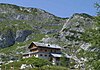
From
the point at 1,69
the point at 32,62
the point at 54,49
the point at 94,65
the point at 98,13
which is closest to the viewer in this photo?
the point at 94,65

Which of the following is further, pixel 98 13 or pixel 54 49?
pixel 54 49

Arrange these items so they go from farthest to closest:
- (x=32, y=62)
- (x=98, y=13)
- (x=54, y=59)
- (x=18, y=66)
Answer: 1. (x=54, y=59)
2. (x=32, y=62)
3. (x=18, y=66)
4. (x=98, y=13)

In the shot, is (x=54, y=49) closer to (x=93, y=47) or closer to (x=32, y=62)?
(x=32, y=62)

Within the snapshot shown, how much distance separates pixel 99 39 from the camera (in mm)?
22688

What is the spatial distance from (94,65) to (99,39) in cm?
206

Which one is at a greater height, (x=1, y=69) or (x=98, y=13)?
(x=98, y=13)

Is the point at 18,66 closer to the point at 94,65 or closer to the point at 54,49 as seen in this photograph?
the point at 54,49

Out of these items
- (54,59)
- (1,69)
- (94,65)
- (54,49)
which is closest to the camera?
(94,65)

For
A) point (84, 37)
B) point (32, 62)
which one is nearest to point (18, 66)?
point (32, 62)

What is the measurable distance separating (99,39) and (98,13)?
107 inches

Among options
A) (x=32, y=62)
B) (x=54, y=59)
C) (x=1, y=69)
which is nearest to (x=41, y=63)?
(x=32, y=62)

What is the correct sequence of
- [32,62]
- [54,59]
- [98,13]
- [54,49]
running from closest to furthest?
[98,13], [32,62], [54,59], [54,49]

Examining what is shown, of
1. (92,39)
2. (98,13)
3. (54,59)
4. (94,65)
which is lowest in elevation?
(54,59)

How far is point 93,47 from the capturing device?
77.4 feet
